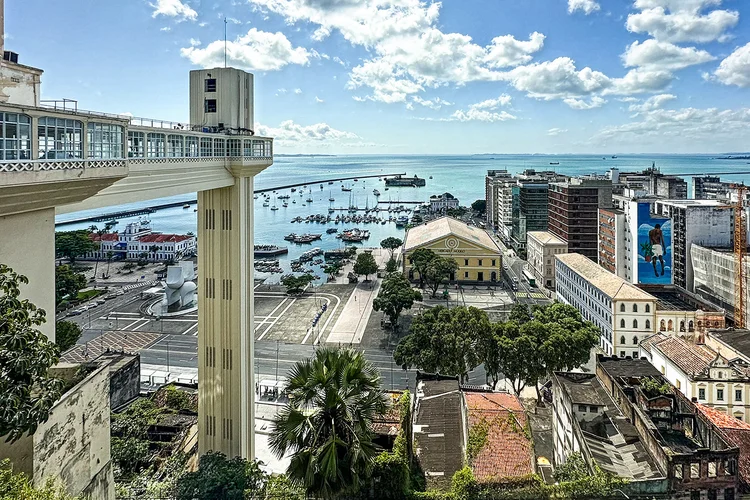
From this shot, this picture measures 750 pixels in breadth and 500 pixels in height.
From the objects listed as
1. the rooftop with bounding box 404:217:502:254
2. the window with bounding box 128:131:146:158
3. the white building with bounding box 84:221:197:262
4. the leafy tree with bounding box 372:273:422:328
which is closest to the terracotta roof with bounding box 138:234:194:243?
the white building with bounding box 84:221:197:262

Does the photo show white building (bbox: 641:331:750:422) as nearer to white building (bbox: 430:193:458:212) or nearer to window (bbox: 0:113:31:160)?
window (bbox: 0:113:31:160)

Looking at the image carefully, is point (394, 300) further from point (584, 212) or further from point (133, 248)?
point (133, 248)

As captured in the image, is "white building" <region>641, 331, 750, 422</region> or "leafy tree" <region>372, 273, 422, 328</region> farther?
"leafy tree" <region>372, 273, 422, 328</region>

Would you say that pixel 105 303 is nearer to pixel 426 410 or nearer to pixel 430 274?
pixel 430 274

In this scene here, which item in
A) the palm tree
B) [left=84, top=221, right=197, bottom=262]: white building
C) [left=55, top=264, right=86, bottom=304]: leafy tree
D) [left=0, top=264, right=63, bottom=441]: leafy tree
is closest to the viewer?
[left=0, top=264, right=63, bottom=441]: leafy tree

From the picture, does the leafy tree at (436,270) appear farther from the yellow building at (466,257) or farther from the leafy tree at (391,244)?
the leafy tree at (391,244)

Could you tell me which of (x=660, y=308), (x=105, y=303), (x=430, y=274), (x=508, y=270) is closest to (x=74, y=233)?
(x=105, y=303)

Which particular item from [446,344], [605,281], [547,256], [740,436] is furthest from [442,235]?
[740,436]

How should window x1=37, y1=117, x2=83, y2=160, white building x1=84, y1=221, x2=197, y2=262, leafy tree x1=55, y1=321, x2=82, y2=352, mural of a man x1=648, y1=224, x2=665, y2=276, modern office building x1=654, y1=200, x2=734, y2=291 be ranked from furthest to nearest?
white building x1=84, y1=221, x2=197, y2=262 → mural of a man x1=648, y1=224, x2=665, y2=276 → modern office building x1=654, y1=200, x2=734, y2=291 → leafy tree x1=55, y1=321, x2=82, y2=352 → window x1=37, y1=117, x2=83, y2=160

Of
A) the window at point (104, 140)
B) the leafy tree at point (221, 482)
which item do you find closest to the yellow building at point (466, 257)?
the leafy tree at point (221, 482)
